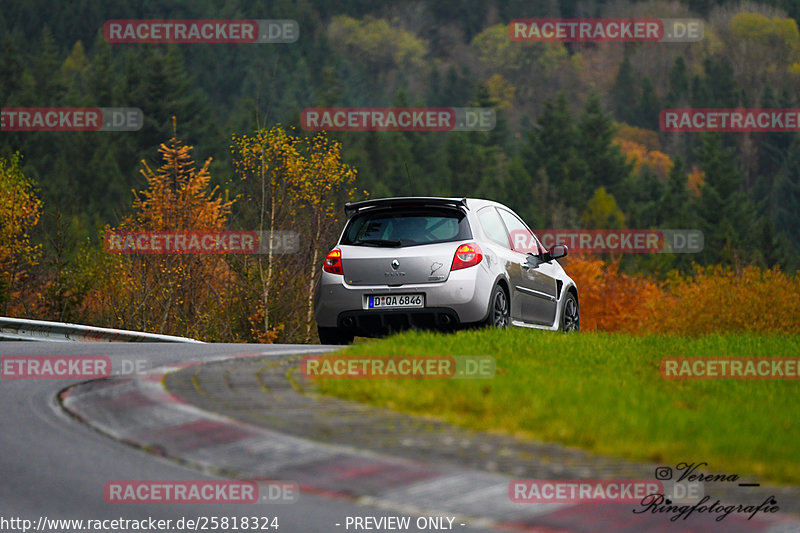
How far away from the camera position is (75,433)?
26.6ft

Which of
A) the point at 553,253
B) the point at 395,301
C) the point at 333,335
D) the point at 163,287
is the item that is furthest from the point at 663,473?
the point at 163,287

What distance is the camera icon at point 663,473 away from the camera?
21.6ft

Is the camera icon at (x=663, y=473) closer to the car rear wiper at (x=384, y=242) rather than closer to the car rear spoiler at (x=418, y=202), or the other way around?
the car rear wiper at (x=384, y=242)

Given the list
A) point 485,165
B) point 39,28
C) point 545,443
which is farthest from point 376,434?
point 39,28

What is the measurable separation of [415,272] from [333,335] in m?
1.35

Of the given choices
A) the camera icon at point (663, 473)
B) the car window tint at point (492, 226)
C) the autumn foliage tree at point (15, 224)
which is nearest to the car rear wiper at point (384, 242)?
the car window tint at point (492, 226)

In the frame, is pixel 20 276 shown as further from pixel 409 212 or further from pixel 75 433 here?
pixel 75 433

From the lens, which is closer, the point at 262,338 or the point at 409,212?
the point at 409,212

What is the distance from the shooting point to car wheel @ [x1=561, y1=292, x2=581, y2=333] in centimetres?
1685

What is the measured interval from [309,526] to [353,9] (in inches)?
7018

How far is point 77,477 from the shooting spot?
6934 mm

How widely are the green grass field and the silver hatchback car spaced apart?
0.59m

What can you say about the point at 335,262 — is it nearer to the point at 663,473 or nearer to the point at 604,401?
the point at 604,401

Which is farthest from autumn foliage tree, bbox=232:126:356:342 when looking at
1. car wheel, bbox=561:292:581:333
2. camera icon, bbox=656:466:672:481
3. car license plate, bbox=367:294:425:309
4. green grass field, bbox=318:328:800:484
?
camera icon, bbox=656:466:672:481
